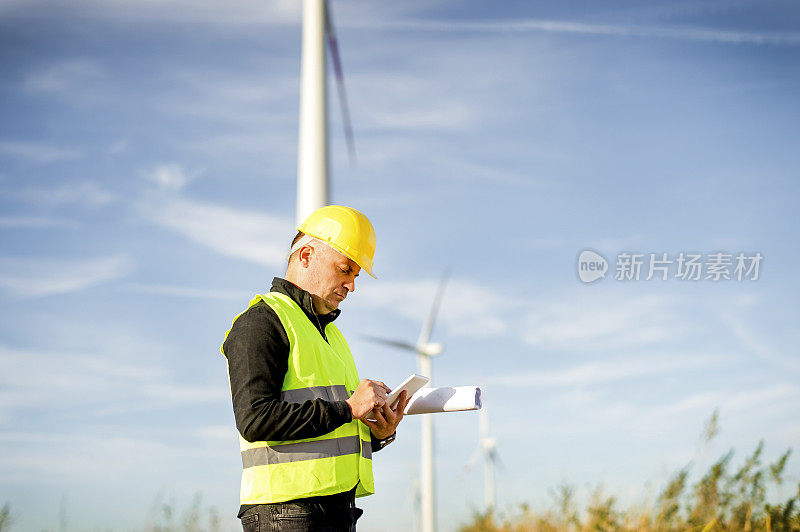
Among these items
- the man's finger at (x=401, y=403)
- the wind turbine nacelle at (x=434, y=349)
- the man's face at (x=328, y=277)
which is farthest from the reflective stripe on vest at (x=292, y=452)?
the wind turbine nacelle at (x=434, y=349)

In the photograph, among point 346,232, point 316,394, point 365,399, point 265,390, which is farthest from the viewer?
point 346,232

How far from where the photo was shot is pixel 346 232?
13.3ft

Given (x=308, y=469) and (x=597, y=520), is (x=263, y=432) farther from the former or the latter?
(x=597, y=520)

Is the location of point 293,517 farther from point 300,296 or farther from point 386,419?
point 300,296

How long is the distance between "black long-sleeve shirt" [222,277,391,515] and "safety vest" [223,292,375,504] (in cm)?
8

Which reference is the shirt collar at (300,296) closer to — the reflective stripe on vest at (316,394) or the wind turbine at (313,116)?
the reflective stripe on vest at (316,394)

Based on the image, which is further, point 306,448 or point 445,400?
point 445,400

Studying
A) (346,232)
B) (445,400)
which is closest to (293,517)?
(445,400)

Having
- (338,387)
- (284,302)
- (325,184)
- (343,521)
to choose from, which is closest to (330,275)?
(284,302)

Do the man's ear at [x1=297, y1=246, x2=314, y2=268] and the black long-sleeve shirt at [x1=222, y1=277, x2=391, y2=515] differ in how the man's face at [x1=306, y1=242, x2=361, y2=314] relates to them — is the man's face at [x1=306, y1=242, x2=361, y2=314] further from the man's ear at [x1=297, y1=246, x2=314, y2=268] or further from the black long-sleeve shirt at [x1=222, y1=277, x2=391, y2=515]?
the black long-sleeve shirt at [x1=222, y1=277, x2=391, y2=515]

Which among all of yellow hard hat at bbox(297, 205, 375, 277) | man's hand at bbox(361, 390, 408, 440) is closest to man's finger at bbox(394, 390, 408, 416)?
man's hand at bbox(361, 390, 408, 440)

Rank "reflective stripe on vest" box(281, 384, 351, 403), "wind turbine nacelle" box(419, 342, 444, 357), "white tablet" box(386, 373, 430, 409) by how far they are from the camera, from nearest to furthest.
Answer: "reflective stripe on vest" box(281, 384, 351, 403) → "white tablet" box(386, 373, 430, 409) → "wind turbine nacelle" box(419, 342, 444, 357)

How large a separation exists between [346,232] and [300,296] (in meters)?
0.40

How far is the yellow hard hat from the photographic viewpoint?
4.02 meters
